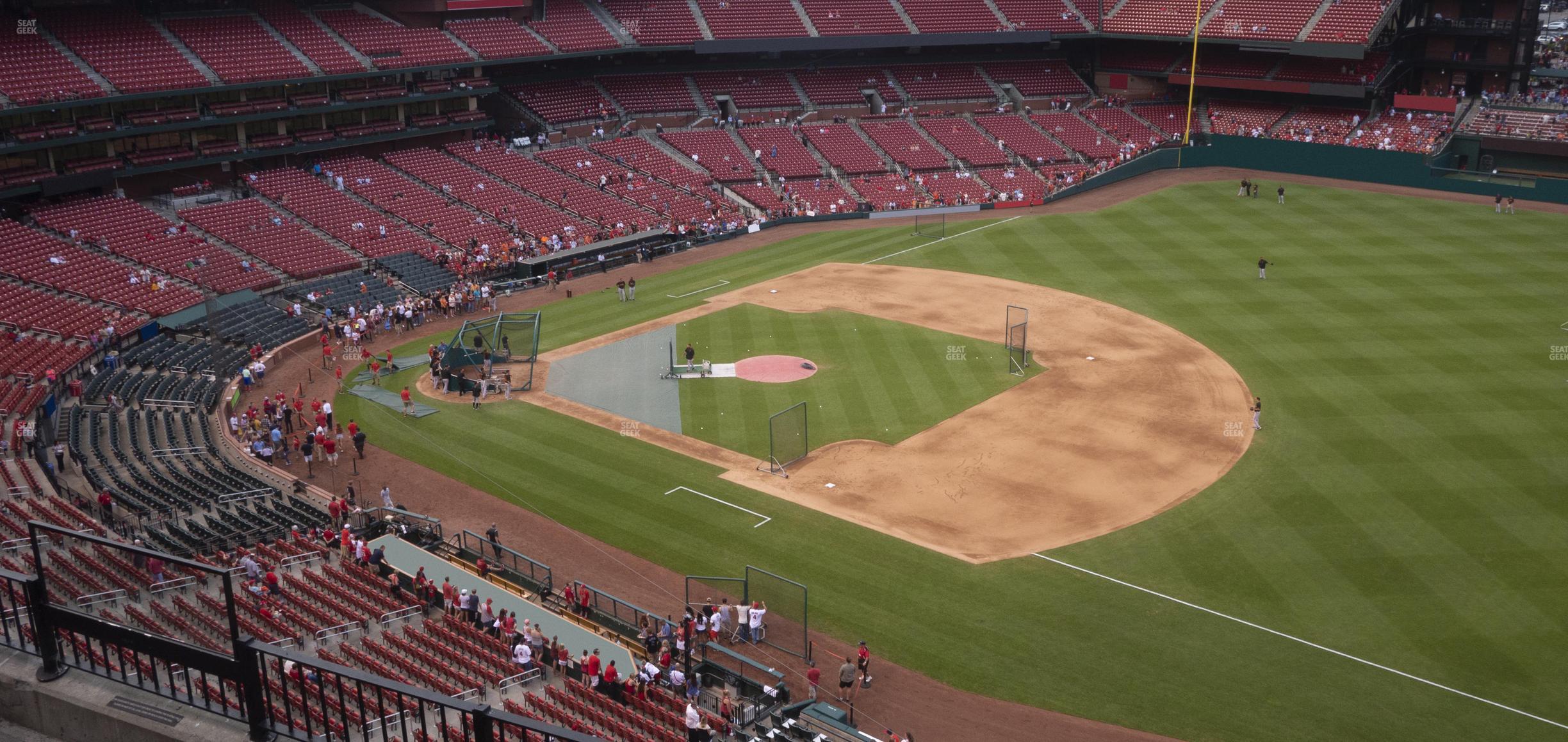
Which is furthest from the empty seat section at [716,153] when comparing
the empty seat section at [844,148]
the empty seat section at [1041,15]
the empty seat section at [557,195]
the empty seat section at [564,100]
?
the empty seat section at [1041,15]

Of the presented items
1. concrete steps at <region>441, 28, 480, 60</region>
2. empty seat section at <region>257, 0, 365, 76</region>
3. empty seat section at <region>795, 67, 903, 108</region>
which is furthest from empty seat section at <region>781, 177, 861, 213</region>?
empty seat section at <region>257, 0, 365, 76</region>

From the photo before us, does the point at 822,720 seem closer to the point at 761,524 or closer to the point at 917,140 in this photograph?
the point at 761,524

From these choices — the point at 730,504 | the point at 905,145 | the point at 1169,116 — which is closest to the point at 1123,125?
the point at 1169,116

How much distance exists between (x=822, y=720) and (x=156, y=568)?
12.1 m

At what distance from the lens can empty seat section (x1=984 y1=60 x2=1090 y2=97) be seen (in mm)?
86875

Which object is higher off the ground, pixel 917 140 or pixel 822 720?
pixel 917 140

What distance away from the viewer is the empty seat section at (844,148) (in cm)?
7544

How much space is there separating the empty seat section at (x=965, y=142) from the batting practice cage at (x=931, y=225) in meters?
8.83

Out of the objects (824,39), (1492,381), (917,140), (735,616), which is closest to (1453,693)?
(735,616)

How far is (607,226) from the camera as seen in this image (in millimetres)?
63562

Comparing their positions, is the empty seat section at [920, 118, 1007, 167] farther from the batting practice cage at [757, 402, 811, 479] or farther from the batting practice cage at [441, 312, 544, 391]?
the batting practice cage at [757, 402, 811, 479]

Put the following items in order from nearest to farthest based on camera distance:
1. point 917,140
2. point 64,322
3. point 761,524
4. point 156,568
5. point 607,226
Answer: point 156,568
point 761,524
point 64,322
point 607,226
point 917,140

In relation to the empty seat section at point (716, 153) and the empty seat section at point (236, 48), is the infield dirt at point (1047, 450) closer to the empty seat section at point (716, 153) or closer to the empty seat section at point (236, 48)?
the empty seat section at point (236, 48)

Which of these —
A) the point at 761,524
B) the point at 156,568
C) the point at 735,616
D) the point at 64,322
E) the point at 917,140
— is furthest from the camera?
the point at 917,140
